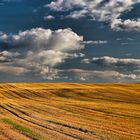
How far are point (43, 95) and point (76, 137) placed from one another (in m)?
54.7

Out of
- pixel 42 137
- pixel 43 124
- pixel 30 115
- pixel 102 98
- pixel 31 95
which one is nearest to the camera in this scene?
pixel 42 137

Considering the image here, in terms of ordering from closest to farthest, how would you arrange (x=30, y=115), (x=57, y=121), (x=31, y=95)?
(x=57, y=121) → (x=30, y=115) → (x=31, y=95)

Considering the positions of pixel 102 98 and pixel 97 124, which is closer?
pixel 97 124

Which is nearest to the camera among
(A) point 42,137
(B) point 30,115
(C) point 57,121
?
(A) point 42,137

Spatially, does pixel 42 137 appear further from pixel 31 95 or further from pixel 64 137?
pixel 31 95

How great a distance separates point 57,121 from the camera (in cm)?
3678

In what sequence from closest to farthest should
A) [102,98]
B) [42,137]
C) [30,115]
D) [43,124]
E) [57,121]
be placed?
[42,137]
[43,124]
[57,121]
[30,115]
[102,98]

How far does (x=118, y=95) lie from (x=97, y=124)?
4430 cm

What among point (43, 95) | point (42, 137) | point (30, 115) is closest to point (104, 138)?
point (42, 137)

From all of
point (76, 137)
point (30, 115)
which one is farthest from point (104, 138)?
point (30, 115)

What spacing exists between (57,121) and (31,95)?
44910mm

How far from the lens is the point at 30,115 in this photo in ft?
142

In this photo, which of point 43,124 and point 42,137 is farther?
point 43,124

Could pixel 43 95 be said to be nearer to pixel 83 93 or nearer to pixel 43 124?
pixel 83 93
